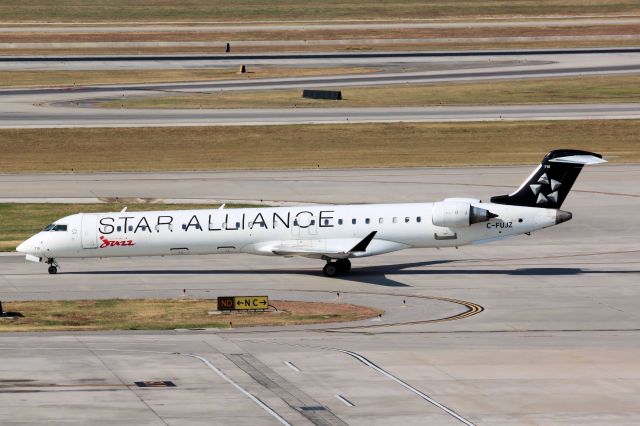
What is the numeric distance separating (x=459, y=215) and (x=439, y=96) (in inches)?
2342

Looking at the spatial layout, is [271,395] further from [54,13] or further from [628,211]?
[54,13]

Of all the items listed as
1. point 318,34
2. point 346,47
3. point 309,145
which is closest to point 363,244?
point 309,145

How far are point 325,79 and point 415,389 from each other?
291 ft

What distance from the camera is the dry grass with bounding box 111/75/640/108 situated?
111 meters

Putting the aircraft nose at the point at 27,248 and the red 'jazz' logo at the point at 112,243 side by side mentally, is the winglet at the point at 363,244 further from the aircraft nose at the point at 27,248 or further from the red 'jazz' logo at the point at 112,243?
the aircraft nose at the point at 27,248

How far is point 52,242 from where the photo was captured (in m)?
58.2

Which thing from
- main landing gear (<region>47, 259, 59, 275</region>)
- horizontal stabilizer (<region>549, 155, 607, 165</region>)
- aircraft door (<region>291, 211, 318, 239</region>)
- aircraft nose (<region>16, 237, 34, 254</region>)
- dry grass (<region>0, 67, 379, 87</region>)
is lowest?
main landing gear (<region>47, 259, 59, 275</region>)

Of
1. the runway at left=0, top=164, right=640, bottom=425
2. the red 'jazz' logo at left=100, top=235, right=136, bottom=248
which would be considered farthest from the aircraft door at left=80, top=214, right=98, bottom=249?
the runway at left=0, top=164, right=640, bottom=425

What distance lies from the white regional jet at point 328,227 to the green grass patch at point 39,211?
10170 mm

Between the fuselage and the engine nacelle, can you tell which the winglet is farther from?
the engine nacelle

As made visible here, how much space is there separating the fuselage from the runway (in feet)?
4.56

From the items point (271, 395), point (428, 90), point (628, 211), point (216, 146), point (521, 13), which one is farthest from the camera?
point (521, 13)

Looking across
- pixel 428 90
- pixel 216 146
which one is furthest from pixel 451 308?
pixel 428 90

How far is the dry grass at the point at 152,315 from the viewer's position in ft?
156
